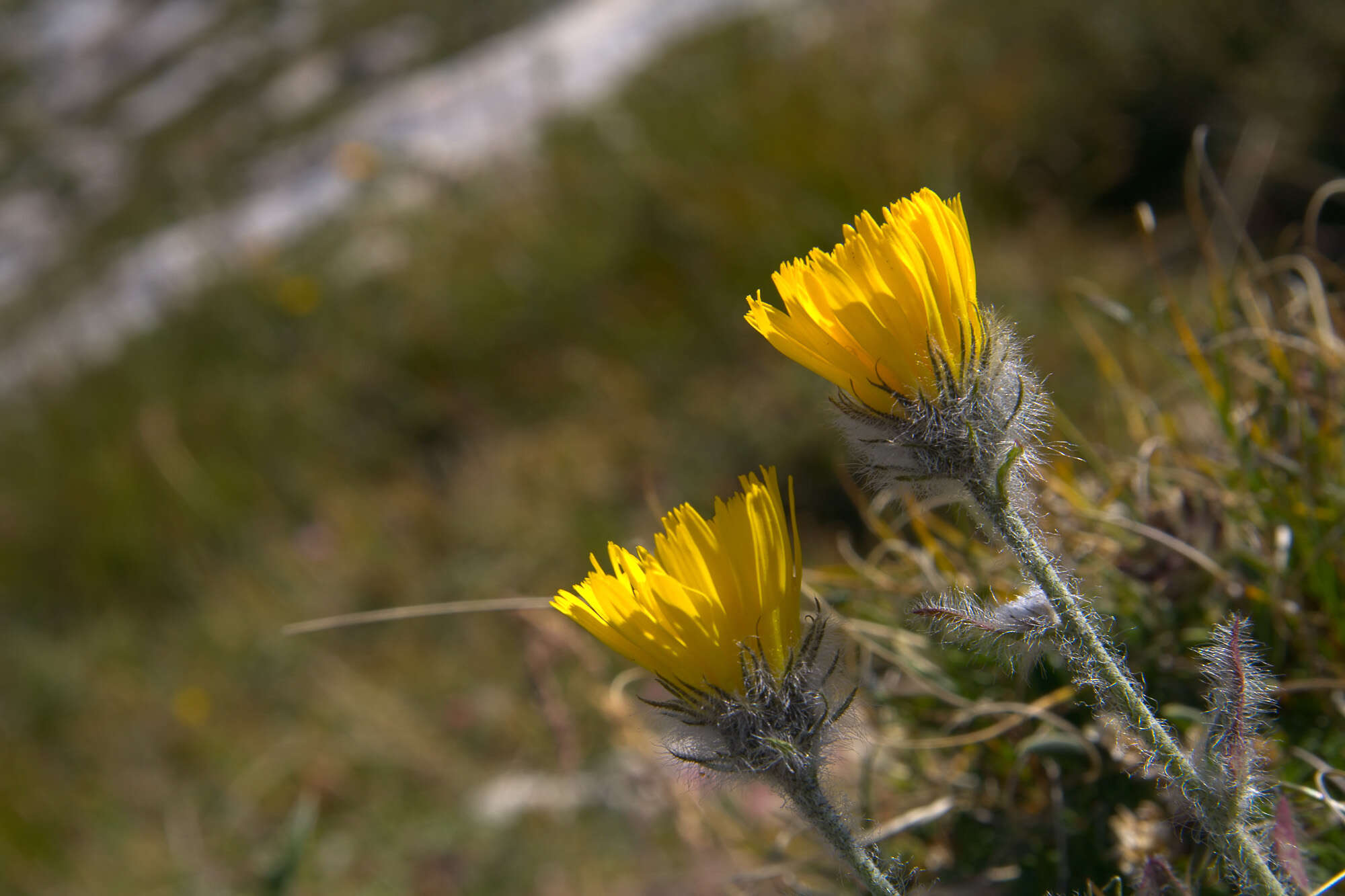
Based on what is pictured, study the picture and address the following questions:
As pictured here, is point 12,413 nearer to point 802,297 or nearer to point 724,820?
point 724,820

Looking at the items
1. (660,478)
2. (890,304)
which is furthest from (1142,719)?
(660,478)

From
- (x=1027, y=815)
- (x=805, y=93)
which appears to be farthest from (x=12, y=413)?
(x=1027, y=815)

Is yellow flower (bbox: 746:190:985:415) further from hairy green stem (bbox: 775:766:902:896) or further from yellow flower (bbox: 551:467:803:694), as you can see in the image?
hairy green stem (bbox: 775:766:902:896)

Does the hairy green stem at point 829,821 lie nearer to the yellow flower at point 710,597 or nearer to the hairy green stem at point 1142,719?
A: the yellow flower at point 710,597

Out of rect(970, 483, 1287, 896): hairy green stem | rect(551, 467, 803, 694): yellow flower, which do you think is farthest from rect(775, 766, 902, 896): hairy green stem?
rect(970, 483, 1287, 896): hairy green stem

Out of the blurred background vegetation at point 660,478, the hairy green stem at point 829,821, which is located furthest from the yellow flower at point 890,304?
the hairy green stem at point 829,821
